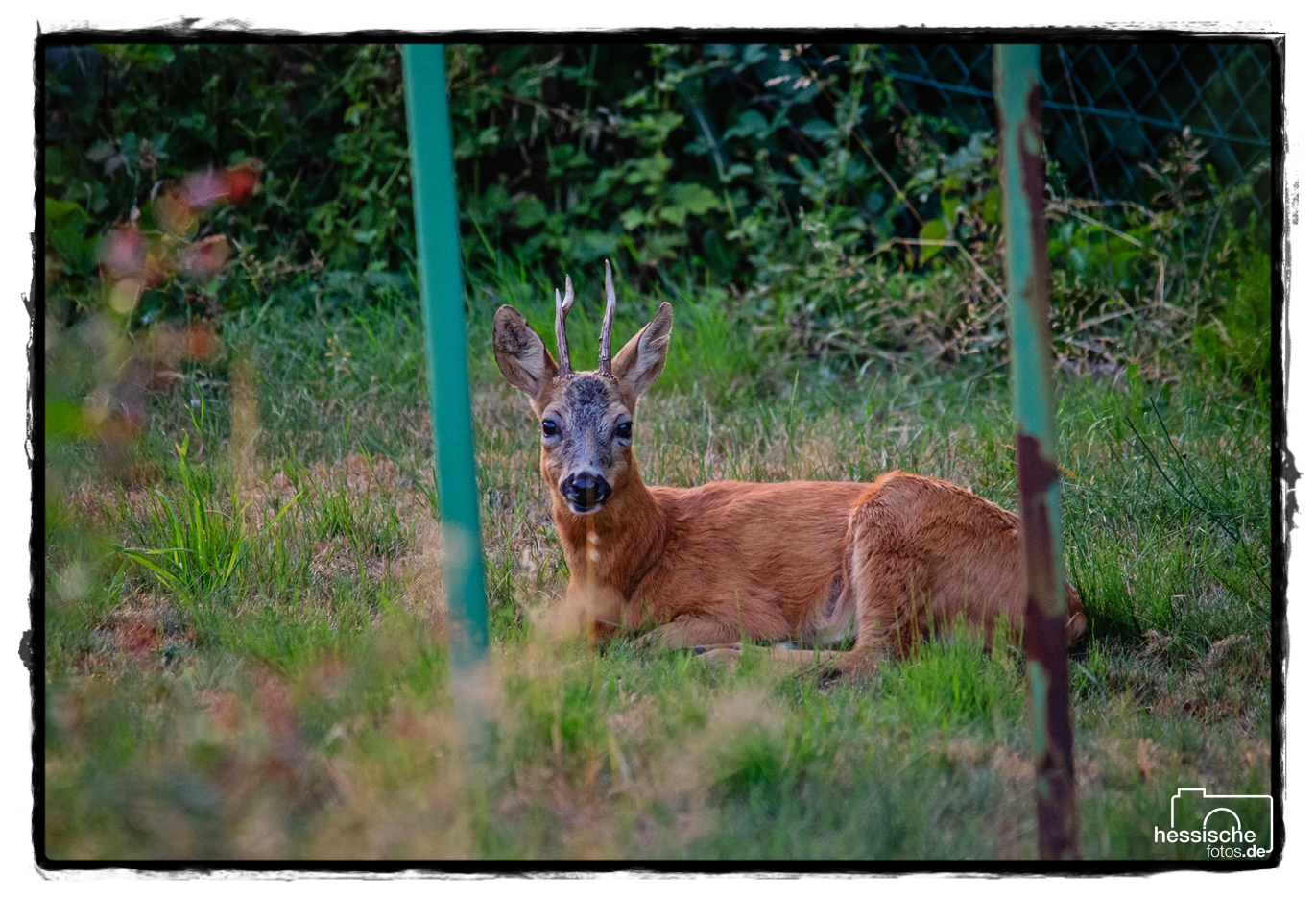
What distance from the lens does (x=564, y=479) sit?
3961 mm

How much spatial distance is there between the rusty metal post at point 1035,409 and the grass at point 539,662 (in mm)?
286

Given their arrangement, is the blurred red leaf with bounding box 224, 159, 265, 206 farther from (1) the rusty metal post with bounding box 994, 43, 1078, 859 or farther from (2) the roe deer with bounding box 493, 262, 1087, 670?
(1) the rusty metal post with bounding box 994, 43, 1078, 859

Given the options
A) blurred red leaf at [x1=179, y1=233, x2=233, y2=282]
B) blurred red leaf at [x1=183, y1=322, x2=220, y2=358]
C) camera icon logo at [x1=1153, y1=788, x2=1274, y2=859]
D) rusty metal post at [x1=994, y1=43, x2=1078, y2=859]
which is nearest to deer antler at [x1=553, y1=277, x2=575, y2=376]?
rusty metal post at [x1=994, y1=43, x2=1078, y2=859]

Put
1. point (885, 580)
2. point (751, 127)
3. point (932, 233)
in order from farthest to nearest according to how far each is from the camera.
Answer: point (751, 127) → point (932, 233) → point (885, 580)

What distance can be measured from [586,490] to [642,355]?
59cm

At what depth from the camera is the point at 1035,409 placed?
2.46 metres

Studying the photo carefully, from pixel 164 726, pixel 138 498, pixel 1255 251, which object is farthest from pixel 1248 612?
pixel 138 498

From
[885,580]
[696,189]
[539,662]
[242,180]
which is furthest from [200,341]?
[885,580]

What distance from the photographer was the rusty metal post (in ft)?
7.94

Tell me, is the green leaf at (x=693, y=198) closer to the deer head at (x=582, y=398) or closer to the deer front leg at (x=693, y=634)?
the deer head at (x=582, y=398)

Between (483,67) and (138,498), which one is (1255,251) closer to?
(483,67)

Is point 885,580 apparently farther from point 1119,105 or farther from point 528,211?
point 1119,105

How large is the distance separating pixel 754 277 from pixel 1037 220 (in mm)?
4582

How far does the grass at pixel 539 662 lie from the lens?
8.95ft
